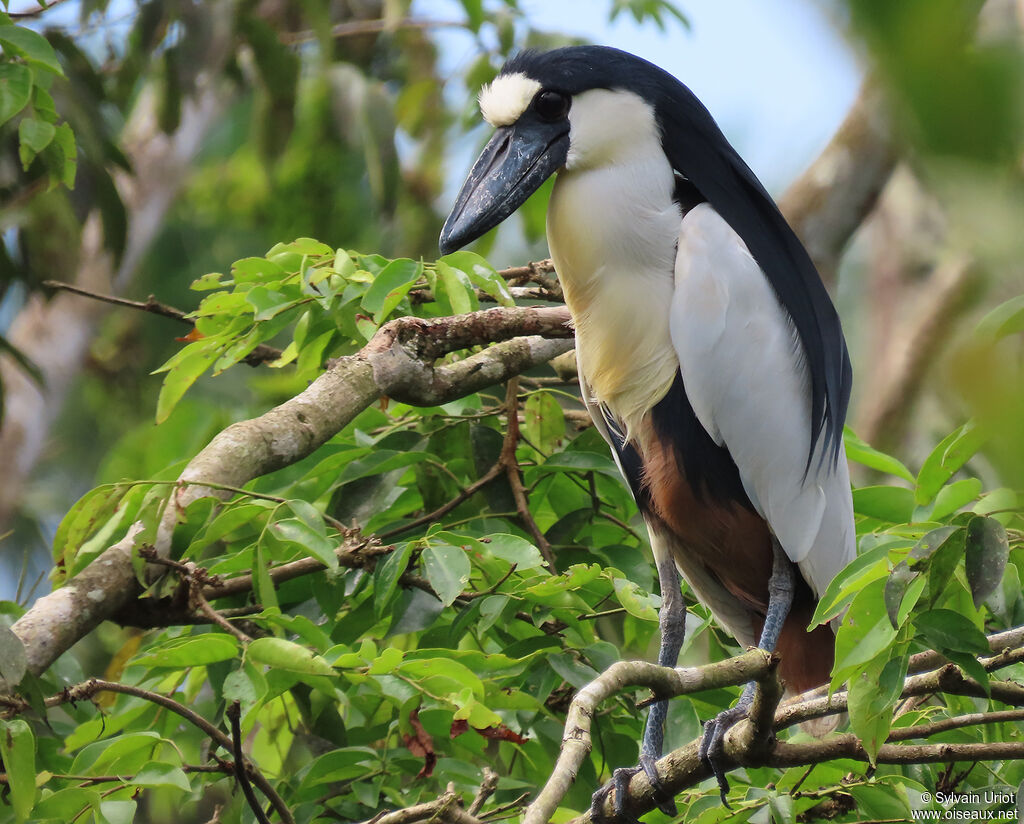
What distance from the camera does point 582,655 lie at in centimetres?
150

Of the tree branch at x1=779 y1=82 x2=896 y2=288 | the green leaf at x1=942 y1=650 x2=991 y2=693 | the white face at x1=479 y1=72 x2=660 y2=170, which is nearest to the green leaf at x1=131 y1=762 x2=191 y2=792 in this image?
the green leaf at x1=942 y1=650 x2=991 y2=693

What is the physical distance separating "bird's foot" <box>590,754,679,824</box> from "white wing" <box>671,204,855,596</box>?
0.44 meters

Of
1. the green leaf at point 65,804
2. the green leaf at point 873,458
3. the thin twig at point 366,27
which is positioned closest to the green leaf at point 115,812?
the green leaf at point 65,804

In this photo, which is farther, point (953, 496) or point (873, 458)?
point (873, 458)

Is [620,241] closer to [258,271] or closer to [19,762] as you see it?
[258,271]

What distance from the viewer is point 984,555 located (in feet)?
3.15

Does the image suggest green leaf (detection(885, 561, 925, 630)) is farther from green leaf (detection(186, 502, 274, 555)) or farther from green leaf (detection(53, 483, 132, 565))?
green leaf (detection(53, 483, 132, 565))

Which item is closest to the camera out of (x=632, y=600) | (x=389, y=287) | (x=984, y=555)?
(x=984, y=555)

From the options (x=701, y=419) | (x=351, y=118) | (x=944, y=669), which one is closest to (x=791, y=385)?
(x=701, y=419)

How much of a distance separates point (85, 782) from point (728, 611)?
107 centimetres

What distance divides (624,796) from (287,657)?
444 millimetres

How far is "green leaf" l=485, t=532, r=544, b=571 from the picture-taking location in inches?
55.8

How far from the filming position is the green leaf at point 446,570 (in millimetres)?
1331

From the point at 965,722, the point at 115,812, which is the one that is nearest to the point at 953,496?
the point at 965,722
